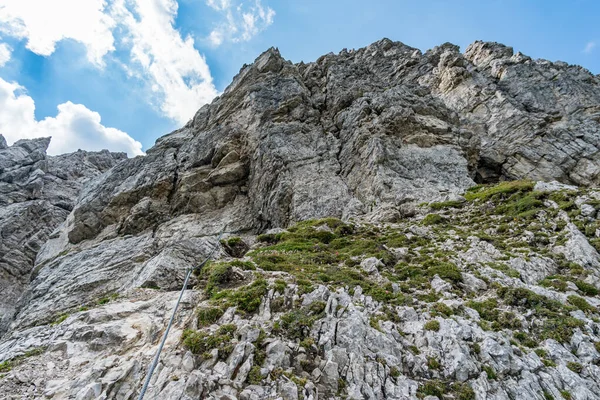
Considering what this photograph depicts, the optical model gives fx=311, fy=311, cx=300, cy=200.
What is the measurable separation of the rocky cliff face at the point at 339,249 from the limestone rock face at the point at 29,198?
0.73 metres

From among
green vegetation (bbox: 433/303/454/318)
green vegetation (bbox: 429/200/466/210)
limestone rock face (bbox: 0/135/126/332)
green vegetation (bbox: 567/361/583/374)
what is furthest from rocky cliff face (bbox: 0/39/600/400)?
limestone rock face (bbox: 0/135/126/332)

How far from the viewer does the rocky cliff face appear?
32.9 feet

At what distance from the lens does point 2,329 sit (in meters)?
35.4

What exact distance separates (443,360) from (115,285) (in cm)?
2950

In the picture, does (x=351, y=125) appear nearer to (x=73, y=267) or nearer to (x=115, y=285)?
(x=115, y=285)

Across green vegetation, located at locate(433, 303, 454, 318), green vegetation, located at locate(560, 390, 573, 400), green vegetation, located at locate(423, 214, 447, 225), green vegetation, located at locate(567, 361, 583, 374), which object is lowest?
green vegetation, located at locate(560, 390, 573, 400)

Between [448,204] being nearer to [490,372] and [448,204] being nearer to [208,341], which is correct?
[490,372]

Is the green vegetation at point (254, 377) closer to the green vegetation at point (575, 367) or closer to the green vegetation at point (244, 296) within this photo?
the green vegetation at point (244, 296)

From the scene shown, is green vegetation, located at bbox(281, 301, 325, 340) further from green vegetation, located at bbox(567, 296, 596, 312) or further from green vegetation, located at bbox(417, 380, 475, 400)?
green vegetation, located at bbox(567, 296, 596, 312)

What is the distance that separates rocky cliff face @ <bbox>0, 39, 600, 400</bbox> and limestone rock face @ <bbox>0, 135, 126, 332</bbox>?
0.73 meters

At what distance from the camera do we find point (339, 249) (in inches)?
926

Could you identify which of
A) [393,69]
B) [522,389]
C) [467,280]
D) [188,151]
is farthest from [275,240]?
[393,69]

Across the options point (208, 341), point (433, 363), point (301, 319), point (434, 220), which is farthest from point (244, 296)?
point (434, 220)

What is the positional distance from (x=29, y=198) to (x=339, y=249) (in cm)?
7847
